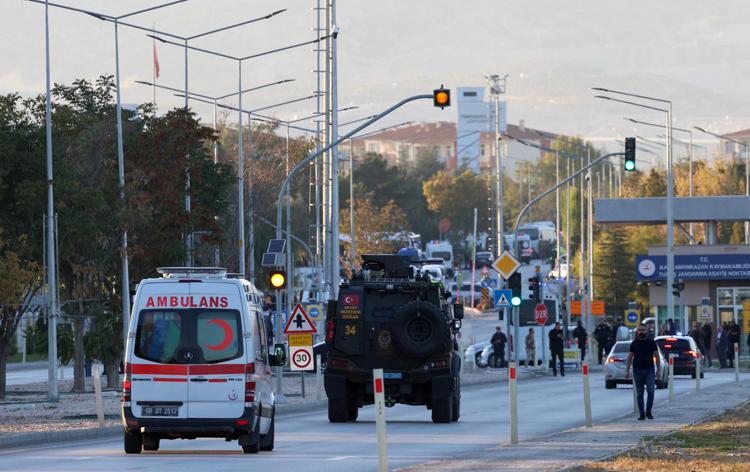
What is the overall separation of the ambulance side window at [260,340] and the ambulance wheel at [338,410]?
7403 mm

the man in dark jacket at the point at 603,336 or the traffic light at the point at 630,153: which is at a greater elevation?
the traffic light at the point at 630,153

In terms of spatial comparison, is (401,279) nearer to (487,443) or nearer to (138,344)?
(487,443)

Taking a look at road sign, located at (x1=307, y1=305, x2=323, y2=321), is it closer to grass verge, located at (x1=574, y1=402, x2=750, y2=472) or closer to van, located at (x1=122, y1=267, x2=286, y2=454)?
grass verge, located at (x1=574, y1=402, x2=750, y2=472)

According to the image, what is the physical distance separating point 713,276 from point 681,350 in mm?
24858

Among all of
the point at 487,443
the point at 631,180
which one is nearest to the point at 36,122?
the point at 487,443

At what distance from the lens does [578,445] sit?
78.9ft

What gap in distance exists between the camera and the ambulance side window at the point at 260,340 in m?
23.9

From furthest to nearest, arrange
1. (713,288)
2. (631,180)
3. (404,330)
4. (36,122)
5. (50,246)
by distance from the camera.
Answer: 1. (631,180)
2. (713,288)
3. (36,122)
4. (50,246)
5. (404,330)

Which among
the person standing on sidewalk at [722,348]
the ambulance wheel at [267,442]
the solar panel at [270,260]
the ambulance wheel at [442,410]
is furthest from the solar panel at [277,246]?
the person standing on sidewalk at [722,348]

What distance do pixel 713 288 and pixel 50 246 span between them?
141 feet

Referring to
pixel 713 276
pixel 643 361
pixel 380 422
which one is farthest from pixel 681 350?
pixel 380 422

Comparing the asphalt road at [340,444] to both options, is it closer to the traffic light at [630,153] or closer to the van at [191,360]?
the van at [191,360]

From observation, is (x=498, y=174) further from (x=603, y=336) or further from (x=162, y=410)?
(x=162, y=410)

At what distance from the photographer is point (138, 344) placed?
23375mm
